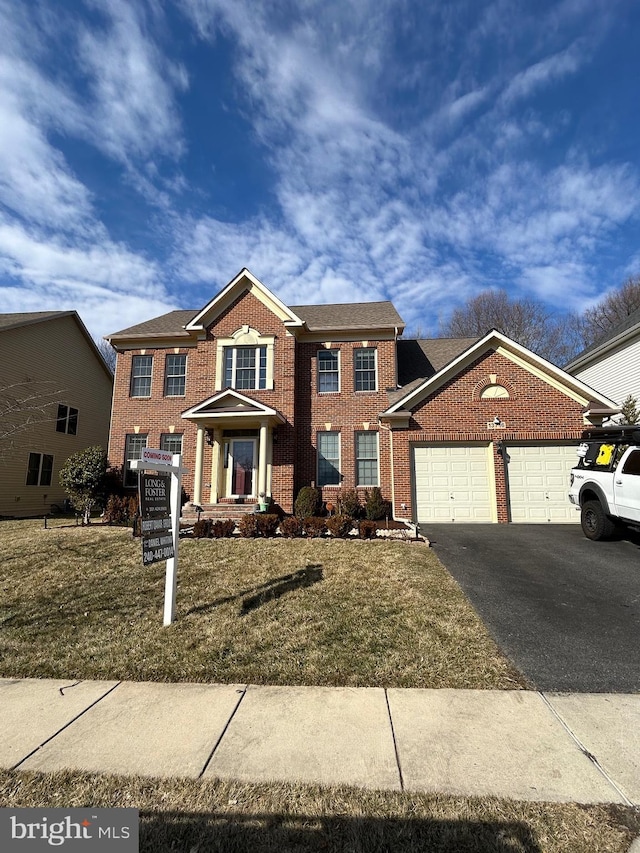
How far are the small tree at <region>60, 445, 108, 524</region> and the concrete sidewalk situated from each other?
40.4 feet

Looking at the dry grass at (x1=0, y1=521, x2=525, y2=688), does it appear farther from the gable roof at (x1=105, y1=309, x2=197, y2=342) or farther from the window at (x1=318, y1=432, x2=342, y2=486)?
the gable roof at (x1=105, y1=309, x2=197, y2=342)

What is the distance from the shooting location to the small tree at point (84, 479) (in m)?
15.3

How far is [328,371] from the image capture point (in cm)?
1733

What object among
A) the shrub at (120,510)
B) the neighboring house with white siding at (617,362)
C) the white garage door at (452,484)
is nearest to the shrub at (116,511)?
the shrub at (120,510)

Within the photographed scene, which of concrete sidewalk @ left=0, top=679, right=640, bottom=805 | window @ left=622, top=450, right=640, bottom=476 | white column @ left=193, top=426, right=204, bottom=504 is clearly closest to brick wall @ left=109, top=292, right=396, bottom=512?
white column @ left=193, top=426, right=204, bottom=504

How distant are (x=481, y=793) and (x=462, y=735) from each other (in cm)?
64

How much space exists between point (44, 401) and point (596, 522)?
2322cm

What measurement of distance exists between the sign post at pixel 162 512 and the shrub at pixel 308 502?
9.17 metres

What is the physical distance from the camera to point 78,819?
2475 mm

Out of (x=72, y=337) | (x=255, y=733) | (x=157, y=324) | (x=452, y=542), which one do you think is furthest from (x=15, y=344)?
(x=255, y=733)

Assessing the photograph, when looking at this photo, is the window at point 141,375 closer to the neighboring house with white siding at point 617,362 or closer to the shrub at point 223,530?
the shrub at point 223,530

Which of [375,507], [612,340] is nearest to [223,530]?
[375,507]

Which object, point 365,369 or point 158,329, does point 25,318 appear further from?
point 365,369

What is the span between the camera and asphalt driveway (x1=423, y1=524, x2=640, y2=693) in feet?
14.6
